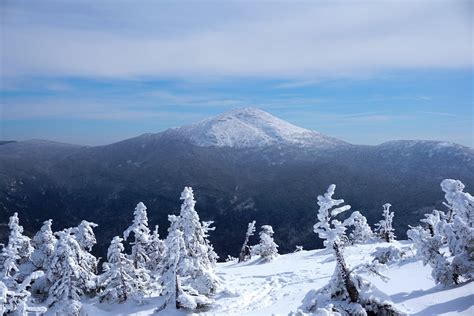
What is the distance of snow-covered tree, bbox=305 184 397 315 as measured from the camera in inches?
581

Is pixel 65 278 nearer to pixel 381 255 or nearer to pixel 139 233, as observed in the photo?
pixel 139 233

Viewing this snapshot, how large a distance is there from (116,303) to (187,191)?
1126 cm

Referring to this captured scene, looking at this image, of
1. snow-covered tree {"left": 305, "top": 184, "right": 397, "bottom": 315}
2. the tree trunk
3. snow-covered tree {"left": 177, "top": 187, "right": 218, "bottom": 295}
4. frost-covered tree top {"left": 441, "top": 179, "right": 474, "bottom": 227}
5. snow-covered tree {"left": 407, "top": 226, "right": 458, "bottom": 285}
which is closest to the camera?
snow-covered tree {"left": 305, "top": 184, "right": 397, "bottom": 315}

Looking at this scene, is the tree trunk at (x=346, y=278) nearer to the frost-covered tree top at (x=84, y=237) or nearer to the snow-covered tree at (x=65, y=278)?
the snow-covered tree at (x=65, y=278)

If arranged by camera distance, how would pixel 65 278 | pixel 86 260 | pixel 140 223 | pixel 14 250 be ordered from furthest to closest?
pixel 140 223, pixel 86 260, pixel 65 278, pixel 14 250

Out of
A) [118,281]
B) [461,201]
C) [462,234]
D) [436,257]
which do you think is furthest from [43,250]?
[461,201]

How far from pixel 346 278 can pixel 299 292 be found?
15.6 m

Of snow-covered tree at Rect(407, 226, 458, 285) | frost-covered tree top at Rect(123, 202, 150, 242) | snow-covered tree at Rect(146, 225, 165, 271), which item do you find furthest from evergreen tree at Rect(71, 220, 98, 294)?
snow-covered tree at Rect(407, 226, 458, 285)

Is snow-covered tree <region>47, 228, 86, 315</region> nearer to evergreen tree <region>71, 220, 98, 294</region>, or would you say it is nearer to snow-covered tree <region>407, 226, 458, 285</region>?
evergreen tree <region>71, 220, 98, 294</region>

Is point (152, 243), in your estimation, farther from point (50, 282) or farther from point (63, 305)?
point (63, 305)

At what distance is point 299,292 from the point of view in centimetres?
2958

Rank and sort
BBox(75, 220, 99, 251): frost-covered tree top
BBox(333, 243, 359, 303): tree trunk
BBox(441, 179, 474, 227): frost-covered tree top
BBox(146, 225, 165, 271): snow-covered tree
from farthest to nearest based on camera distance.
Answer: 1. BBox(146, 225, 165, 271): snow-covered tree
2. BBox(75, 220, 99, 251): frost-covered tree top
3. BBox(441, 179, 474, 227): frost-covered tree top
4. BBox(333, 243, 359, 303): tree trunk

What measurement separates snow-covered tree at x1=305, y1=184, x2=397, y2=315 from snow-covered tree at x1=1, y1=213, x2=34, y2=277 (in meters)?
18.8

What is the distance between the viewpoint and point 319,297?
51.0 ft
